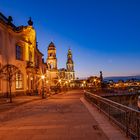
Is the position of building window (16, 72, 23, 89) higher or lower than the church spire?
lower

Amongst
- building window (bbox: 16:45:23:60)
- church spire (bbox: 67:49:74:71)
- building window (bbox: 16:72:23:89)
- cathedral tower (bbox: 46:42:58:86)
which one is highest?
church spire (bbox: 67:49:74:71)

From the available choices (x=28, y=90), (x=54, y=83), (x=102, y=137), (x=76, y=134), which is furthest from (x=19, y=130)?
(x=54, y=83)

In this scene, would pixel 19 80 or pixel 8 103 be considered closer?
pixel 8 103

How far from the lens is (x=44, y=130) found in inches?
431

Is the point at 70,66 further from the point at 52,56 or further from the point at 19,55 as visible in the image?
the point at 19,55

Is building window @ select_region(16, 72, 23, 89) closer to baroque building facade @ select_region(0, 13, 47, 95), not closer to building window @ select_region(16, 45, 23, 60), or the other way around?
baroque building facade @ select_region(0, 13, 47, 95)

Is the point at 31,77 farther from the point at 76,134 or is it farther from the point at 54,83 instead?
the point at 54,83

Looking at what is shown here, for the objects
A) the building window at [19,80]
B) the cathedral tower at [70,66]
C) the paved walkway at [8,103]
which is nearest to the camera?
the paved walkway at [8,103]

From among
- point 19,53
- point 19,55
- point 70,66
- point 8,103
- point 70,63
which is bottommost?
point 8,103

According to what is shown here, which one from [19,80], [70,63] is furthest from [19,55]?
[70,63]

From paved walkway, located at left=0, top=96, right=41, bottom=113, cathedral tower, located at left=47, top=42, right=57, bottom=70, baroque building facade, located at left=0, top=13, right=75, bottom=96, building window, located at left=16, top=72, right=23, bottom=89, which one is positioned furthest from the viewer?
cathedral tower, located at left=47, top=42, right=57, bottom=70

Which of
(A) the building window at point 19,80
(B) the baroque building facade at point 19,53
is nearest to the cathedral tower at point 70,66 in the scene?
(B) the baroque building facade at point 19,53

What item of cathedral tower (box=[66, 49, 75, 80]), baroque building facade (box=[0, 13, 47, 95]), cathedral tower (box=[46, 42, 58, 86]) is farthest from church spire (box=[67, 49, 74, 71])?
baroque building facade (box=[0, 13, 47, 95])

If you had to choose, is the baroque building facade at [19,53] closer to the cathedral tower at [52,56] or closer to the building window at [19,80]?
the building window at [19,80]
